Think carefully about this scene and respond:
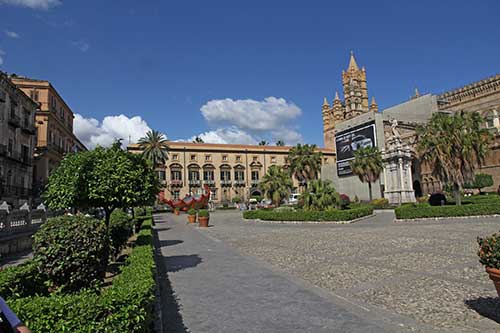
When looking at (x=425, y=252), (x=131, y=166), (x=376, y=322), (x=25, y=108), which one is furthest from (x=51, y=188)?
(x=25, y=108)

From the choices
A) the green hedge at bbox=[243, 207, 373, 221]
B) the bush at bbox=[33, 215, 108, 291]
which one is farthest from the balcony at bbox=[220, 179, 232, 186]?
the bush at bbox=[33, 215, 108, 291]

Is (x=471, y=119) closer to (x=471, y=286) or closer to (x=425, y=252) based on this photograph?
(x=425, y=252)

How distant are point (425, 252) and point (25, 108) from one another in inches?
1460

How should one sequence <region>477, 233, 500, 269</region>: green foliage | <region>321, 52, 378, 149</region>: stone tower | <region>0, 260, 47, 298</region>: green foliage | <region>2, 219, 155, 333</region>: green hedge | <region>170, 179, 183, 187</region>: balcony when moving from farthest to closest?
<region>321, 52, 378, 149</region>: stone tower
<region>170, 179, 183, 187</region>: balcony
<region>0, 260, 47, 298</region>: green foliage
<region>477, 233, 500, 269</region>: green foliage
<region>2, 219, 155, 333</region>: green hedge

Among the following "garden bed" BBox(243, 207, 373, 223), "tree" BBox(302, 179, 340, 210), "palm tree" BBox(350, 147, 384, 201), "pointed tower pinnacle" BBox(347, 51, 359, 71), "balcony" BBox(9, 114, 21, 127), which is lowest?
"garden bed" BBox(243, 207, 373, 223)

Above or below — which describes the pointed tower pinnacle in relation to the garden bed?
above

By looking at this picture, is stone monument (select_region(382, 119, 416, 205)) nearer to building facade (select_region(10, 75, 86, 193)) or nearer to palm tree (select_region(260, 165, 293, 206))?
palm tree (select_region(260, 165, 293, 206))

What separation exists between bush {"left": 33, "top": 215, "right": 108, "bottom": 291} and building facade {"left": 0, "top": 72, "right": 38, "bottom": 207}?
25.0m

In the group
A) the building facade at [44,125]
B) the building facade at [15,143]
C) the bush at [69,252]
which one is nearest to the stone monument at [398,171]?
the building facade at [44,125]

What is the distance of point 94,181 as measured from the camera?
8797 millimetres

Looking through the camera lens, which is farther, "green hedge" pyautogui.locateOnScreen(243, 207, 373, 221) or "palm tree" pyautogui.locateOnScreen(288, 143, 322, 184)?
"palm tree" pyautogui.locateOnScreen(288, 143, 322, 184)

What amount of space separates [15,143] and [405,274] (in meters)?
35.0

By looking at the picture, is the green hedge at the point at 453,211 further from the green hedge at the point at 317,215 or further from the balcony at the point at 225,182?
the balcony at the point at 225,182

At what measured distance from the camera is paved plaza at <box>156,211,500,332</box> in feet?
17.0
